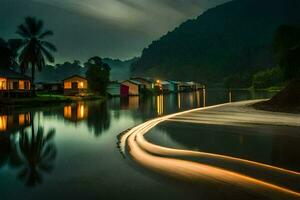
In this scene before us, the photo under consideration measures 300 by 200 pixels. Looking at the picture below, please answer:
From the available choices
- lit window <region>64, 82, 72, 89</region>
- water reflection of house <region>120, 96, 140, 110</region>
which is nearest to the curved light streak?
water reflection of house <region>120, 96, 140, 110</region>

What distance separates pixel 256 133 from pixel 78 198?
38.9 ft

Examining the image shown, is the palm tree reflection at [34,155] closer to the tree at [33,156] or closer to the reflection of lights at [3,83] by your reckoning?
the tree at [33,156]

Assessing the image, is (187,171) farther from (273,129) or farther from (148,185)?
(273,129)

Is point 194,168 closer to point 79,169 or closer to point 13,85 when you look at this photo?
point 79,169

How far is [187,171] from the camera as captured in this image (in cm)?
964

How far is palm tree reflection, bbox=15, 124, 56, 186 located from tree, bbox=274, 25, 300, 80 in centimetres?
3439

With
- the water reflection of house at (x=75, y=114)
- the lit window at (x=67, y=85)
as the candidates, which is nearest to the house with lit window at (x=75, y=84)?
the lit window at (x=67, y=85)

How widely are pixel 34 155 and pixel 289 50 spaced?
38.8 meters

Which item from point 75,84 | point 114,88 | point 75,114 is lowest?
point 75,114

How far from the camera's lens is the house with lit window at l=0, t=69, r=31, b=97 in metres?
46.5

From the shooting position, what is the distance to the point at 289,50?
42031 mm

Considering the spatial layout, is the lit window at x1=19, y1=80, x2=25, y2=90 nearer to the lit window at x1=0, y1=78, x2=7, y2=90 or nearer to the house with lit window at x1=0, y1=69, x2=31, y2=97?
the house with lit window at x1=0, y1=69, x2=31, y2=97

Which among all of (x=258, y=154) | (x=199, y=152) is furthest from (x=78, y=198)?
(x=258, y=154)

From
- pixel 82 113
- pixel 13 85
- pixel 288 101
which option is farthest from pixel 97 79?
pixel 288 101
